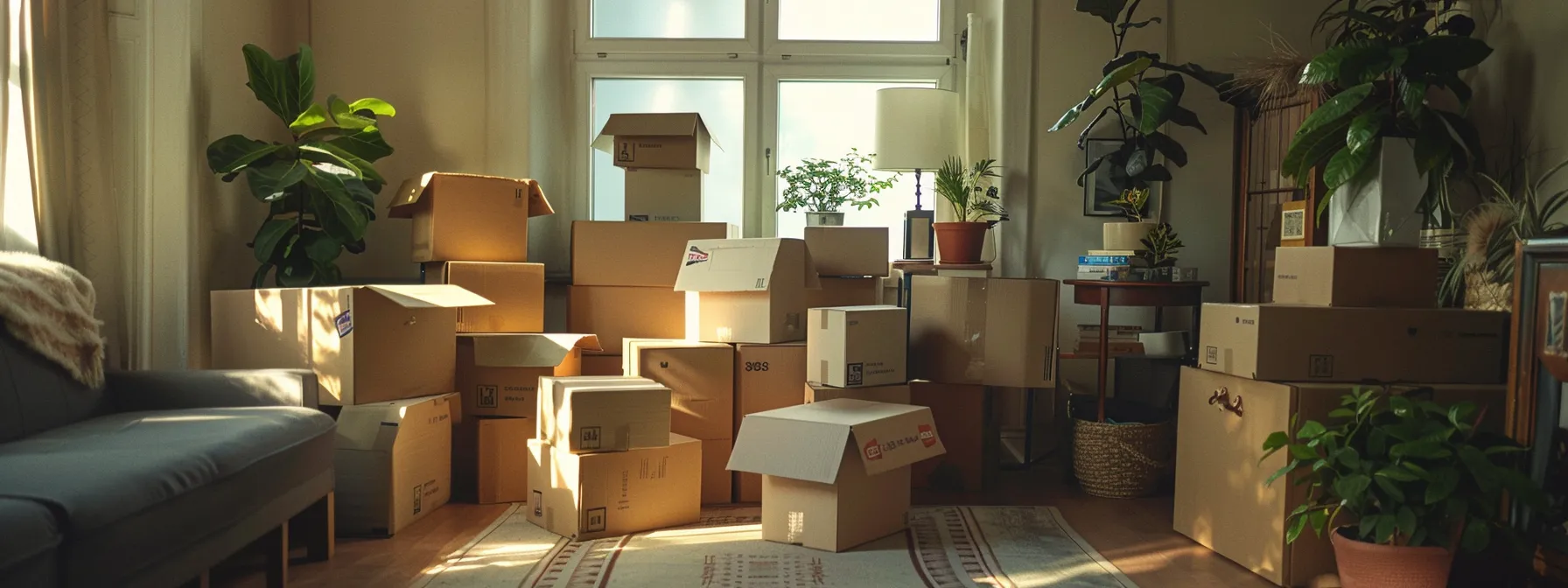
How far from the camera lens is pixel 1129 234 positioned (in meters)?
3.43

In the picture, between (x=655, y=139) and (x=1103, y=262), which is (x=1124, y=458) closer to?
(x=1103, y=262)

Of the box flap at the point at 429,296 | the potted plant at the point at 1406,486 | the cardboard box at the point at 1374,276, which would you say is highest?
the cardboard box at the point at 1374,276

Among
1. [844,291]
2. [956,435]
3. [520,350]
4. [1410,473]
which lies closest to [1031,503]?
[956,435]

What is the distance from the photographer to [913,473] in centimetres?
334

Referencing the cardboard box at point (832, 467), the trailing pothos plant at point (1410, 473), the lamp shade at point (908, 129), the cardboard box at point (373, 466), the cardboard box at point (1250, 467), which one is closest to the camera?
the trailing pothos plant at point (1410, 473)

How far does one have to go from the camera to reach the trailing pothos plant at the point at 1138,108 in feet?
10.9

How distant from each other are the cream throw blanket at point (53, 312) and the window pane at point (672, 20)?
7.27ft

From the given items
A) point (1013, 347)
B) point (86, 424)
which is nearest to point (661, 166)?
point (1013, 347)

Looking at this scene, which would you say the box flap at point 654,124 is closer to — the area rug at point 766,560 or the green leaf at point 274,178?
the green leaf at point 274,178

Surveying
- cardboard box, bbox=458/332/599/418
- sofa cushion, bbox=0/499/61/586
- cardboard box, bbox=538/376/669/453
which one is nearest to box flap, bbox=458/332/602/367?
cardboard box, bbox=458/332/599/418

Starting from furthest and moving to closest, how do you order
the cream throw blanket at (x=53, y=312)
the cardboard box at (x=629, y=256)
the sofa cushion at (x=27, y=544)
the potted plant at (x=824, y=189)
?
the potted plant at (x=824, y=189)
the cardboard box at (x=629, y=256)
the cream throw blanket at (x=53, y=312)
the sofa cushion at (x=27, y=544)

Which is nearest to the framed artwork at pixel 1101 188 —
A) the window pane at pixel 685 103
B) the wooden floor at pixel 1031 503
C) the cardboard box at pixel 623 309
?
the wooden floor at pixel 1031 503

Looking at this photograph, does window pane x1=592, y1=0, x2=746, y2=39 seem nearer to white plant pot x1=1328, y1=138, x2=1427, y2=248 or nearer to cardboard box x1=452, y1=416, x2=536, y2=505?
cardboard box x1=452, y1=416, x2=536, y2=505

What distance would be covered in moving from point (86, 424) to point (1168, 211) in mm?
3495
